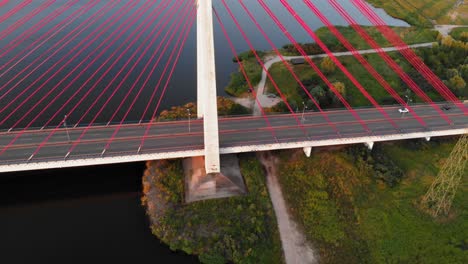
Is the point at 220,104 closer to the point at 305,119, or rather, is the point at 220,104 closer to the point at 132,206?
the point at 305,119

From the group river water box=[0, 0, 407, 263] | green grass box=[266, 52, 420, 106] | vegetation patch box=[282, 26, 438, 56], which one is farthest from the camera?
vegetation patch box=[282, 26, 438, 56]

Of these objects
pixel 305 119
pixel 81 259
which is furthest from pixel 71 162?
pixel 305 119

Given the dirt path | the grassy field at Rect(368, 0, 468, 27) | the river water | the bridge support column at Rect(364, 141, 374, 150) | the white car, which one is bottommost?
the dirt path

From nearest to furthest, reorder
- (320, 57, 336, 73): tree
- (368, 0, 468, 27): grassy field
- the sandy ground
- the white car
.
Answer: the white car → (320, 57, 336, 73): tree → the sandy ground → (368, 0, 468, 27): grassy field

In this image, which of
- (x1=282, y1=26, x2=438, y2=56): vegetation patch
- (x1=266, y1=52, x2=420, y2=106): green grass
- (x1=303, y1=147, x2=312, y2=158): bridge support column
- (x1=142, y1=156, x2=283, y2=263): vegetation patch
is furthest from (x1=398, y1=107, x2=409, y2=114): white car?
(x1=282, y1=26, x2=438, y2=56): vegetation patch

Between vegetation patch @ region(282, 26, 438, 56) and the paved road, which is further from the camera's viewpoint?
vegetation patch @ region(282, 26, 438, 56)

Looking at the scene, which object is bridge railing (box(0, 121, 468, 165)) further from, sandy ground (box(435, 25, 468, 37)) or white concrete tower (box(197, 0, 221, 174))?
sandy ground (box(435, 25, 468, 37))

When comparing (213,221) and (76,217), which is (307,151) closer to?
(213,221)

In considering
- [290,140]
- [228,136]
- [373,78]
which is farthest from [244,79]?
[373,78]
